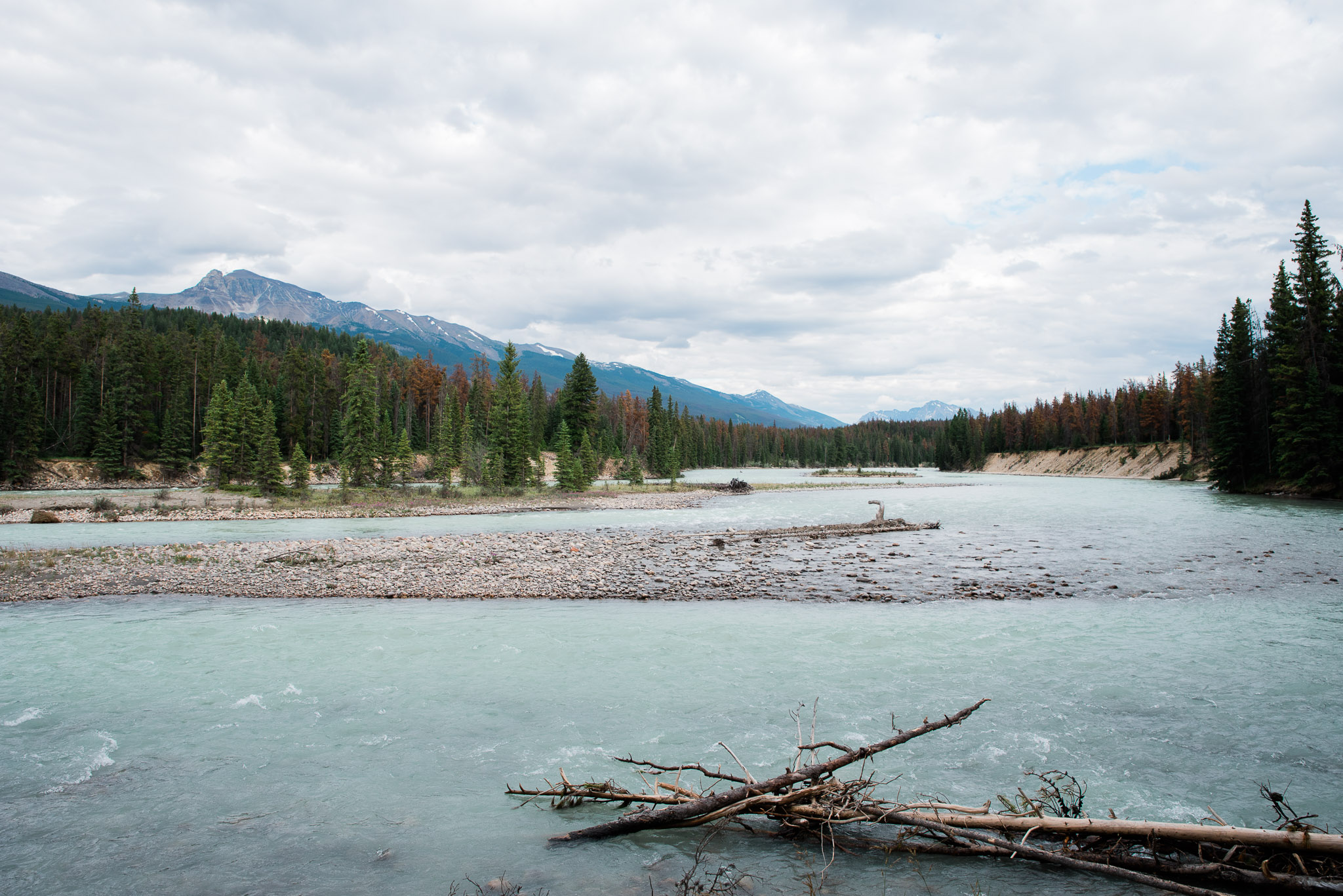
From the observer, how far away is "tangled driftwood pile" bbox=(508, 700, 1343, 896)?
173 inches

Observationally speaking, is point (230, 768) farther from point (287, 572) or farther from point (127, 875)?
point (287, 572)

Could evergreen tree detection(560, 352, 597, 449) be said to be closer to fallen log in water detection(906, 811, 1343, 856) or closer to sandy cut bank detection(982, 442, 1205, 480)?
fallen log in water detection(906, 811, 1343, 856)

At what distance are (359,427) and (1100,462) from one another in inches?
4526

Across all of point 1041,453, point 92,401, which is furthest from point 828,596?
point 1041,453

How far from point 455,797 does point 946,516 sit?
39735 millimetres

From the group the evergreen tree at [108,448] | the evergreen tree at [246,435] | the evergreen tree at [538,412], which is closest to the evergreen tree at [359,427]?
the evergreen tree at [246,435]

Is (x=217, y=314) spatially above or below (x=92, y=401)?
above

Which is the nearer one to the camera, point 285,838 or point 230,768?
point 285,838

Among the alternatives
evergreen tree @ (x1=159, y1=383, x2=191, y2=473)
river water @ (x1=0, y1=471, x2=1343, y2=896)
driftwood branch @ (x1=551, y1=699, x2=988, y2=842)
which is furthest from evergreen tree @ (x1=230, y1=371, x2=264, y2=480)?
driftwood branch @ (x1=551, y1=699, x2=988, y2=842)

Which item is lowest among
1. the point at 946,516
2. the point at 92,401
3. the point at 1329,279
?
the point at 946,516

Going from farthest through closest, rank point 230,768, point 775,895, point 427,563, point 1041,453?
point 1041,453
point 427,563
point 230,768
point 775,895

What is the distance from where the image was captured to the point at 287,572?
65.9 ft

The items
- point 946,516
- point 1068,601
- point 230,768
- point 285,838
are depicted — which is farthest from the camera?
point 946,516

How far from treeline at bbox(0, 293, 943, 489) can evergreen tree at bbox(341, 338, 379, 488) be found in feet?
0.40
